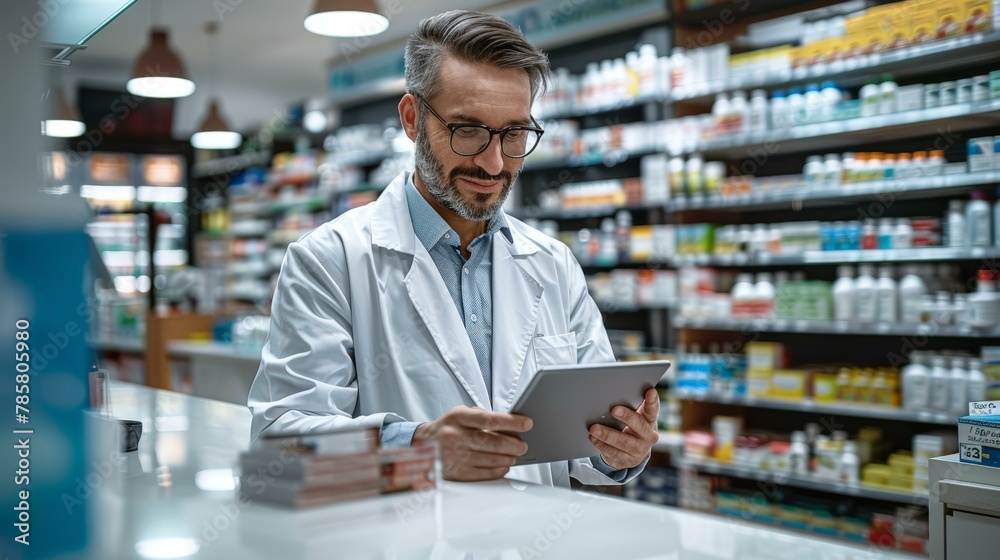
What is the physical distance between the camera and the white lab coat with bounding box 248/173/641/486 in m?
1.62

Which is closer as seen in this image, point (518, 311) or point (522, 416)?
point (522, 416)

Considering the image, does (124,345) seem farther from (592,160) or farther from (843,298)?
(843,298)

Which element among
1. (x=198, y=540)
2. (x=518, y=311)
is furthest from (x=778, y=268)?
(x=198, y=540)

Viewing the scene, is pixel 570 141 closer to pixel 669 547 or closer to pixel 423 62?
pixel 423 62

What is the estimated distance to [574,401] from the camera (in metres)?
1.40

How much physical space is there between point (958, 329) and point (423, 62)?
9.43 ft

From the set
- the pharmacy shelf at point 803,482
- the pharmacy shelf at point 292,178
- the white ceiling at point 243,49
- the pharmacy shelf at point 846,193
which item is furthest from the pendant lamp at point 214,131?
the pharmacy shelf at point 803,482

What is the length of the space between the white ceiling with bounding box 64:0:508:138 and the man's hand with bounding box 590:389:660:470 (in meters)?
Result: 5.24

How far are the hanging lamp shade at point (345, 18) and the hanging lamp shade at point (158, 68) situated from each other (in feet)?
5.80

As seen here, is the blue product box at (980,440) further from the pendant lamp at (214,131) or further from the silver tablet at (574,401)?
the pendant lamp at (214,131)

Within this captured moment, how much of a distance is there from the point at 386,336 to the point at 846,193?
2929 mm

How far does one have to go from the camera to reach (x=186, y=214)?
11234mm

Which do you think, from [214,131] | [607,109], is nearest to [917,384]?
[607,109]

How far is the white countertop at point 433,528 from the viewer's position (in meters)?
1.04
